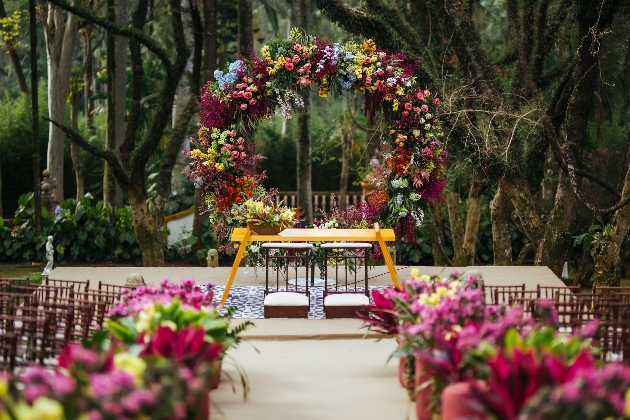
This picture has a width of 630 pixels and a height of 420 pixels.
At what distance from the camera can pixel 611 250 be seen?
42.8 ft

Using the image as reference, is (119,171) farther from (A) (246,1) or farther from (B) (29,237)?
(A) (246,1)

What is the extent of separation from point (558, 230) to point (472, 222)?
2.19 metres

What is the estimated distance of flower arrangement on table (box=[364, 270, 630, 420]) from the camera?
3971 mm

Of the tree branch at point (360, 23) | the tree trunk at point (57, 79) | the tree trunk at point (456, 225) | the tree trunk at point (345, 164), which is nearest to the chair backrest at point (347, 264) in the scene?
the tree trunk at point (456, 225)

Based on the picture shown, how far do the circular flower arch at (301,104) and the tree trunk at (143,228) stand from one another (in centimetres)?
332

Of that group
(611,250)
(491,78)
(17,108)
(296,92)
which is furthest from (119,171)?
(17,108)

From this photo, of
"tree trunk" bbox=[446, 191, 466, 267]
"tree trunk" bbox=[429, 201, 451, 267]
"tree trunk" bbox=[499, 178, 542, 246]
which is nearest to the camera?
"tree trunk" bbox=[499, 178, 542, 246]

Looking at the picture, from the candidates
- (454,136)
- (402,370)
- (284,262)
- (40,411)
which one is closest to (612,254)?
(454,136)

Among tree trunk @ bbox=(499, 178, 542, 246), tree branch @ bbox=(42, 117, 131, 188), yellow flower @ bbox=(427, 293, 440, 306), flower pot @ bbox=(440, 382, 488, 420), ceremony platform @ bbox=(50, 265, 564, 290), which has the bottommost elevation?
flower pot @ bbox=(440, 382, 488, 420)

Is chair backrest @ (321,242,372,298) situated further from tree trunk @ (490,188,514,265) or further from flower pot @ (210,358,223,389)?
flower pot @ (210,358,223,389)

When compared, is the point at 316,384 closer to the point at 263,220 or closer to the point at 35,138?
the point at 263,220

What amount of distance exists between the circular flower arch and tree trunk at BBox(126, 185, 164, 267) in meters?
3.32

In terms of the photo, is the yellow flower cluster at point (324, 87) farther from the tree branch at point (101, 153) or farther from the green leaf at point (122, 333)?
the green leaf at point (122, 333)

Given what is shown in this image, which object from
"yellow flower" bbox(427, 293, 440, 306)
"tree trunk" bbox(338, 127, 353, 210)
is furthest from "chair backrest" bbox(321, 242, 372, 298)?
"tree trunk" bbox(338, 127, 353, 210)
